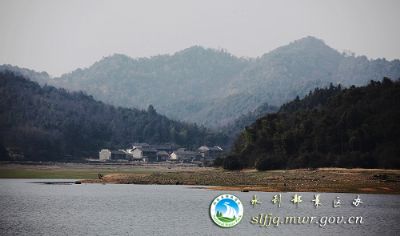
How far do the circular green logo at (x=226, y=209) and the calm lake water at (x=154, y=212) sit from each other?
384 cm

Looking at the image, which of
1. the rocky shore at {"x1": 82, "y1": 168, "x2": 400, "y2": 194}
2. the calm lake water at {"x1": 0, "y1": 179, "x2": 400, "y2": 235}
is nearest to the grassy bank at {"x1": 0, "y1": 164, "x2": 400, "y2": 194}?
the rocky shore at {"x1": 82, "y1": 168, "x2": 400, "y2": 194}

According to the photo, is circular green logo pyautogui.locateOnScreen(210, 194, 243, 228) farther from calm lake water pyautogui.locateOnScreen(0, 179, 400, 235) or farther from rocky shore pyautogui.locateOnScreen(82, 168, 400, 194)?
rocky shore pyautogui.locateOnScreen(82, 168, 400, 194)

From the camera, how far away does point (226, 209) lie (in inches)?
1772

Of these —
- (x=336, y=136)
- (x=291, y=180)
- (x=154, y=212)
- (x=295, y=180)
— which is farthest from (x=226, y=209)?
(x=336, y=136)

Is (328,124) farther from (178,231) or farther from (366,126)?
(178,231)

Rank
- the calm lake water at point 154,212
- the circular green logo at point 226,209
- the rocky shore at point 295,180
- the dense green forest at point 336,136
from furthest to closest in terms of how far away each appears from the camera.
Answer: the dense green forest at point 336,136 → the rocky shore at point 295,180 → the calm lake water at point 154,212 → the circular green logo at point 226,209

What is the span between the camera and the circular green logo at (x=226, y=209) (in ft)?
144

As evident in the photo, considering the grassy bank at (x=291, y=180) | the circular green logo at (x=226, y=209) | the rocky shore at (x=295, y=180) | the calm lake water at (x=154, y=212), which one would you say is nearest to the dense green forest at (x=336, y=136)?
the grassy bank at (x=291, y=180)

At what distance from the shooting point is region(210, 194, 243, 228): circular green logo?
43875 mm

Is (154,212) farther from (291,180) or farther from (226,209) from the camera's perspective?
(291,180)

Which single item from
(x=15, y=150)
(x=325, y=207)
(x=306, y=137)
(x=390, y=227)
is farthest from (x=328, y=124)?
(x=15, y=150)

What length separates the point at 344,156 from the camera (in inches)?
4166

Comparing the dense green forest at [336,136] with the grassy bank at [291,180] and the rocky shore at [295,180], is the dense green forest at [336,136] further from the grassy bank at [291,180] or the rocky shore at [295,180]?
the rocky shore at [295,180]

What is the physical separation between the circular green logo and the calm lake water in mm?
3843
